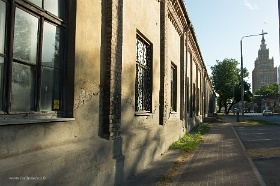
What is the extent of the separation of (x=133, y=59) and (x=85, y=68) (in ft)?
8.22

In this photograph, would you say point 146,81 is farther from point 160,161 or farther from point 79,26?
point 79,26

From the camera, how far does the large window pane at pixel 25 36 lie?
351 cm

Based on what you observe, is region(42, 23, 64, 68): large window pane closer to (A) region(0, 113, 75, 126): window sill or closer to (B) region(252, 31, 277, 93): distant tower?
(A) region(0, 113, 75, 126): window sill

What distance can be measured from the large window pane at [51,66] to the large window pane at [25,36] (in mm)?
206

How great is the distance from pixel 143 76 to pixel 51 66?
4365 mm

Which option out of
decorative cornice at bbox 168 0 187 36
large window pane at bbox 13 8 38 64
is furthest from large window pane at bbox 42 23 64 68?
decorative cornice at bbox 168 0 187 36

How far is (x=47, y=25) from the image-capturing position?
4066 millimetres

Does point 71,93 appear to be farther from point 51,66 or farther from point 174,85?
point 174,85

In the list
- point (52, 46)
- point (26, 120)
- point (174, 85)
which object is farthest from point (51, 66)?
point (174, 85)

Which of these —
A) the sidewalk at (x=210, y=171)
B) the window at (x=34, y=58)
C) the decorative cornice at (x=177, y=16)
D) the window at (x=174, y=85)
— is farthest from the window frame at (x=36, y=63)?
the window at (x=174, y=85)

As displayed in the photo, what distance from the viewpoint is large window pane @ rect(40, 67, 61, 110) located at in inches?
158

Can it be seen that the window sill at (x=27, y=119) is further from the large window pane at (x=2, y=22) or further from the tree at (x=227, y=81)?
the tree at (x=227, y=81)

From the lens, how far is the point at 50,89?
4145mm

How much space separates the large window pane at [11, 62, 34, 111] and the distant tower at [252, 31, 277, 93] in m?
141
